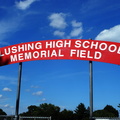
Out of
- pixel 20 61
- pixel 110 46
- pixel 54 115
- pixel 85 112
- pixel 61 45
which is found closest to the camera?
pixel 110 46

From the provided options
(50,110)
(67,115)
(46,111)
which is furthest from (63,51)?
(46,111)

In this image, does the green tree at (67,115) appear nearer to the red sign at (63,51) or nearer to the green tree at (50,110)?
the green tree at (50,110)

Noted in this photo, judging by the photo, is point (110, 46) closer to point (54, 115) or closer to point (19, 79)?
point (19, 79)

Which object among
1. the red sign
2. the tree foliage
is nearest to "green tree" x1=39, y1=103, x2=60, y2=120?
the tree foliage

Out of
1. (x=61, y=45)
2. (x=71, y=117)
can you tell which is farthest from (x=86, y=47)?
(x=71, y=117)

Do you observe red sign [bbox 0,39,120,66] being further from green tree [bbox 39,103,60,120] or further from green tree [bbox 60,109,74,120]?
green tree [bbox 60,109,74,120]

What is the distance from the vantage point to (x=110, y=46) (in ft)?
47.7

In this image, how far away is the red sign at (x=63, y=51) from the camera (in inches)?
575

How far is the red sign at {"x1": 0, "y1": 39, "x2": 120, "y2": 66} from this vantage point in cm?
1459

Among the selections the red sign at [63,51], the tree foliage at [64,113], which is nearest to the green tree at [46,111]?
the tree foliage at [64,113]

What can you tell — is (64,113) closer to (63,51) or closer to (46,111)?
(46,111)

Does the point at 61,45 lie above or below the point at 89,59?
above

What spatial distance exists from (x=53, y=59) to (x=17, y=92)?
3.30 metres

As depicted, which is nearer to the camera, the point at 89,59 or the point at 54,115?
the point at 89,59
